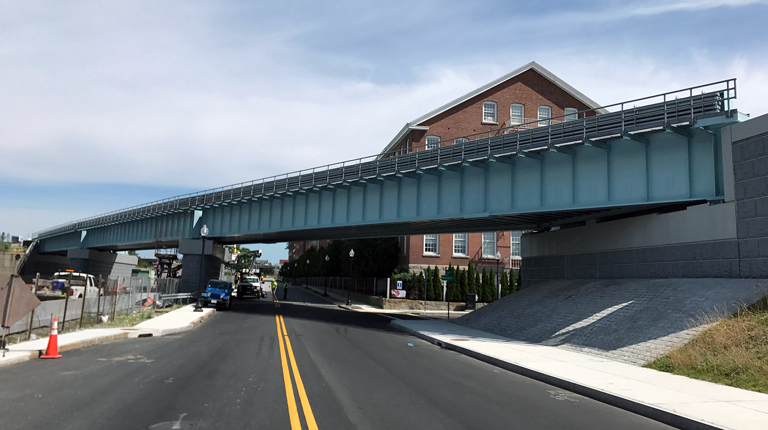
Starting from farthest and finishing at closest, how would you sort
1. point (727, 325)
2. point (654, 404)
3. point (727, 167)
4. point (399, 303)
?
point (399, 303)
point (727, 167)
point (727, 325)
point (654, 404)

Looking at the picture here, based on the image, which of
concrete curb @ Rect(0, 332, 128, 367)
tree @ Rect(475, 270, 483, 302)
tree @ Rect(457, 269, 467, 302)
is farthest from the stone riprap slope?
tree @ Rect(475, 270, 483, 302)

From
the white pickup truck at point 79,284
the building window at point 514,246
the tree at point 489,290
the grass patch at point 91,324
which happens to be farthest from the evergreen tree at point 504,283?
the white pickup truck at point 79,284

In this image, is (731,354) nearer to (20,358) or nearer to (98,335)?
(20,358)

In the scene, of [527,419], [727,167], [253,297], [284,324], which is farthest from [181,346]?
[253,297]

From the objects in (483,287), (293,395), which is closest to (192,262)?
(483,287)

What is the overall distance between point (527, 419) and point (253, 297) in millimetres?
47167

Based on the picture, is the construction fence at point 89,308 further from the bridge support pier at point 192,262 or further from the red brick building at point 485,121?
the red brick building at point 485,121

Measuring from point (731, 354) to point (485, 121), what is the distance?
4203 centimetres

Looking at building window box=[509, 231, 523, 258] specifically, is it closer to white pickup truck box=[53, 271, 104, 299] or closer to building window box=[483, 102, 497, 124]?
building window box=[483, 102, 497, 124]

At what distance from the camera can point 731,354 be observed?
11.6m

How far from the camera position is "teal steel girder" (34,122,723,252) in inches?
790

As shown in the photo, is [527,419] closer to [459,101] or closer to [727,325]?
[727,325]

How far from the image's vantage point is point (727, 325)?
1297 cm

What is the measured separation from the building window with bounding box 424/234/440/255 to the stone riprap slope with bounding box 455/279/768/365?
2349 centimetres
